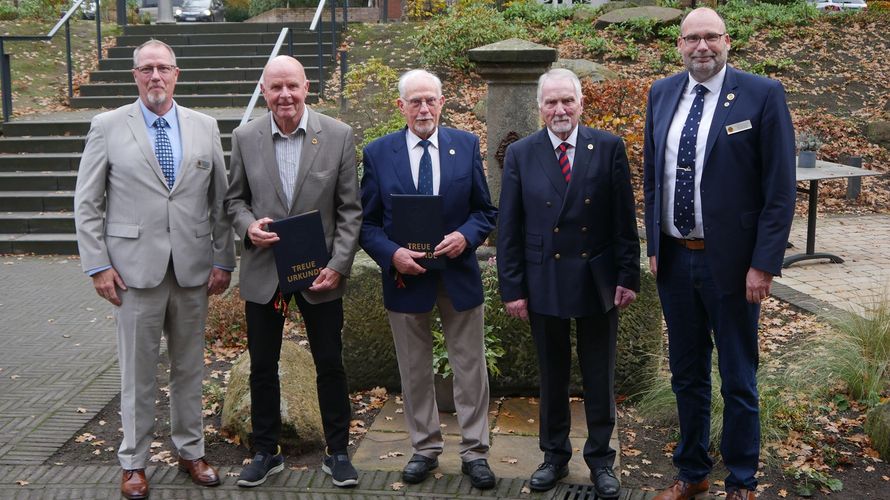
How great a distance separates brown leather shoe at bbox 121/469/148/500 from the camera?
4.45 meters

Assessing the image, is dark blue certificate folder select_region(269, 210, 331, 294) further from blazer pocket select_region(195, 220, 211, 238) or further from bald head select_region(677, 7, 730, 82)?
bald head select_region(677, 7, 730, 82)

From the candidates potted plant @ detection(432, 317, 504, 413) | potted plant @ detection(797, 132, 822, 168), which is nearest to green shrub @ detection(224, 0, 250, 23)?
potted plant @ detection(797, 132, 822, 168)

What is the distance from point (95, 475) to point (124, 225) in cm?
134

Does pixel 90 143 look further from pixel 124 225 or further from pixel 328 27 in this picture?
pixel 328 27

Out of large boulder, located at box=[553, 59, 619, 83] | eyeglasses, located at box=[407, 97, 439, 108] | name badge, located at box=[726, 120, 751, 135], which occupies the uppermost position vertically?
large boulder, located at box=[553, 59, 619, 83]

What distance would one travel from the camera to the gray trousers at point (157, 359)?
4.45 metres

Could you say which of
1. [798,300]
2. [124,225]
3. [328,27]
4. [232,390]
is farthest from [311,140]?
[328,27]

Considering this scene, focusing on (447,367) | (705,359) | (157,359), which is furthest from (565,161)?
(157,359)

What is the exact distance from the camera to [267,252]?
4441 mm

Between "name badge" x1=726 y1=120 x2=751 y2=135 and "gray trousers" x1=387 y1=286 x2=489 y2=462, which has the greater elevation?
"name badge" x1=726 y1=120 x2=751 y2=135

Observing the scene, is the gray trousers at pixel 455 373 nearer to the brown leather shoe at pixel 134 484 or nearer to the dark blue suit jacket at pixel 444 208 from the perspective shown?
the dark blue suit jacket at pixel 444 208

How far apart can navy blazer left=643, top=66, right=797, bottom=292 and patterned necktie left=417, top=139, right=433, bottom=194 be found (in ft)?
4.05

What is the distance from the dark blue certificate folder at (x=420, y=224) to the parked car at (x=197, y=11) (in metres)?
24.7

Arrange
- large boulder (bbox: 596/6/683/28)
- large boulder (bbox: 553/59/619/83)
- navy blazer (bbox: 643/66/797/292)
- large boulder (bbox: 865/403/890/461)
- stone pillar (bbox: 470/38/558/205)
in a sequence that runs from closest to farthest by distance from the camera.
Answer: navy blazer (bbox: 643/66/797/292) → large boulder (bbox: 865/403/890/461) → stone pillar (bbox: 470/38/558/205) → large boulder (bbox: 553/59/619/83) → large boulder (bbox: 596/6/683/28)
